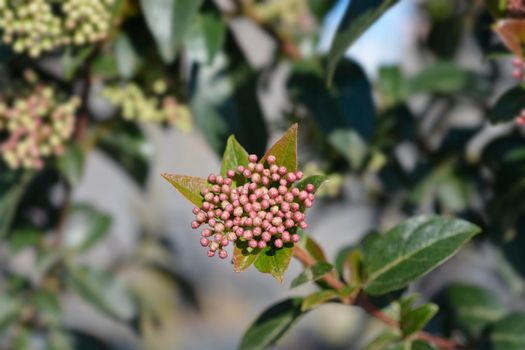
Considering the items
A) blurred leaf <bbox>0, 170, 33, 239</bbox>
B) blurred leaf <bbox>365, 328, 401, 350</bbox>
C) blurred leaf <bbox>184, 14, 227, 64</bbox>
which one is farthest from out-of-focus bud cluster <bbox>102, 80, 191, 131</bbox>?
blurred leaf <bbox>365, 328, 401, 350</bbox>

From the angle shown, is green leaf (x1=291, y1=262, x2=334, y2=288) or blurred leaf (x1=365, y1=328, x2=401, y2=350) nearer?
green leaf (x1=291, y1=262, x2=334, y2=288)

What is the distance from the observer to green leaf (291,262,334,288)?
89cm

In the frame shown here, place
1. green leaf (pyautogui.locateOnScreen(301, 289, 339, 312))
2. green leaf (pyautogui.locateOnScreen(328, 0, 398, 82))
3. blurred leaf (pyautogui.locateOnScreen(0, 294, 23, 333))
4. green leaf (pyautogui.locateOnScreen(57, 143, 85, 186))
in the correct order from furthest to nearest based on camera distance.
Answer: blurred leaf (pyautogui.locateOnScreen(0, 294, 23, 333))
green leaf (pyautogui.locateOnScreen(57, 143, 85, 186))
green leaf (pyautogui.locateOnScreen(328, 0, 398, 82))
green leaf (pyautogui.locateOnScreen(301, 289, 339, 312))

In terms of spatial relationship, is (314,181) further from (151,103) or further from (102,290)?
(102,290)

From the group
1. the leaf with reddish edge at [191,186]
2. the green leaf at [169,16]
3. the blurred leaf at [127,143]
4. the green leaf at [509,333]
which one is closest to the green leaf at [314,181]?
the leaf with reddish edge at [191,186]

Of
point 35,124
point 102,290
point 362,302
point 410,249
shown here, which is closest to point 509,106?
point 410,249

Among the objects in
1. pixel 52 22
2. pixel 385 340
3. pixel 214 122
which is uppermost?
pixel 52 22

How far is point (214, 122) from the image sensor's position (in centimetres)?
142

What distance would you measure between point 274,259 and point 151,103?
67 centimetres

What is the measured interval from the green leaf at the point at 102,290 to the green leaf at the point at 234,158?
863 mm

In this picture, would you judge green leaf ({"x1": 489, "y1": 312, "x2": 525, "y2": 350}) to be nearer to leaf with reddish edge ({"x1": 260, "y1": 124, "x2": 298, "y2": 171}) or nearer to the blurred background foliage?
the blurred background foliage

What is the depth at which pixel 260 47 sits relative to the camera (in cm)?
242

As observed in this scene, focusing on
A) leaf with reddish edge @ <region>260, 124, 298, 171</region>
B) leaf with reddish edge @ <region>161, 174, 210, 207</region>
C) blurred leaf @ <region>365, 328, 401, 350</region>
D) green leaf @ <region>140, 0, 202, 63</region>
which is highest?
green leaf @ <region>140, 0, 202, 63</region>

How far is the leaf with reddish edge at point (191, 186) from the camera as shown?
83cm
